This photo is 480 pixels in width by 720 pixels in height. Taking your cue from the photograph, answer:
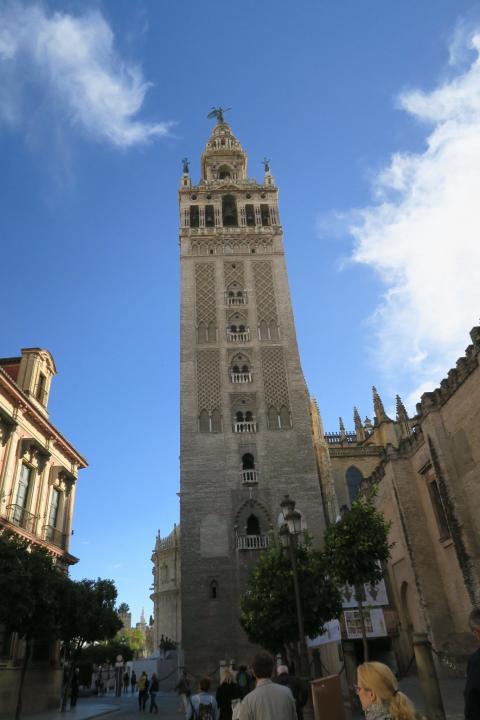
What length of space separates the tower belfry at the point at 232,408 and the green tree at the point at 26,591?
37.2ft

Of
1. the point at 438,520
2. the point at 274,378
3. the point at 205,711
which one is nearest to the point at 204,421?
the point at 274,378

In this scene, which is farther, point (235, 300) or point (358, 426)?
point (358, 426)

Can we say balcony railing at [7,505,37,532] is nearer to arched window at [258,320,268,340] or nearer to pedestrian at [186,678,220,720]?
pedestrian at [186,678,220,720]

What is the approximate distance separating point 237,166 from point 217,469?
2665 centimetres

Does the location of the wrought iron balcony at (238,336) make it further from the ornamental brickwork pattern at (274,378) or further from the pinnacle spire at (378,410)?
the pinnacle spire at (378,410)

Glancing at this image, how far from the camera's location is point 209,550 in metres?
27.3

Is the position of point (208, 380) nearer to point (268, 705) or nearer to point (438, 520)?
point (438, 520)

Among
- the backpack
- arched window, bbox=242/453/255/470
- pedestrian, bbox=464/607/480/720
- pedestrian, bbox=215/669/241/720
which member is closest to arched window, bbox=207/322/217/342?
arched window, bbox=242/453/255/470

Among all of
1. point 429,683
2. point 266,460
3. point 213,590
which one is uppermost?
point 266,460

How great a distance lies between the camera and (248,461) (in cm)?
3023

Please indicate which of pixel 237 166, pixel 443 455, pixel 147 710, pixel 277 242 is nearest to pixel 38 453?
pixel 147 710

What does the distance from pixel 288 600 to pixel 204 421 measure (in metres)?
14.2

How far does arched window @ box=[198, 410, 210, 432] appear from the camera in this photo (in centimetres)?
3066

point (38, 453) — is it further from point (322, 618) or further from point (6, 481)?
point (322, 618)
